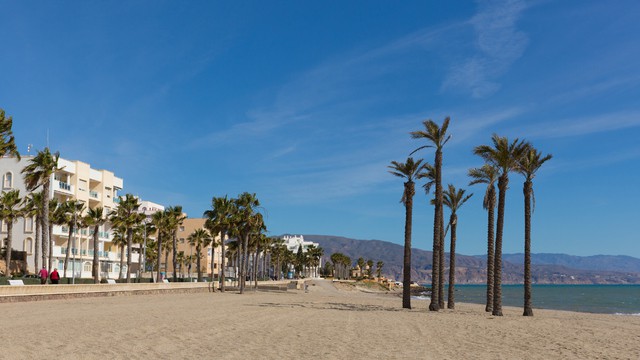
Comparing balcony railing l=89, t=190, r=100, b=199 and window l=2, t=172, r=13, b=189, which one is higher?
window l=2, t=172, r=13, b=189

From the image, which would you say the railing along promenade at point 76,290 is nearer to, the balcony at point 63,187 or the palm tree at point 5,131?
the palm tree at point 5,131

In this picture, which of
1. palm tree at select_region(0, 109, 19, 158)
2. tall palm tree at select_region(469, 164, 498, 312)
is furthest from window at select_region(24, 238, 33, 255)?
tall palm tree at select_region(469, 164, 498, 312)

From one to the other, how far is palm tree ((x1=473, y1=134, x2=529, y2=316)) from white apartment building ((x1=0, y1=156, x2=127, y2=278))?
141ft

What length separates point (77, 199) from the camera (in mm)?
73312

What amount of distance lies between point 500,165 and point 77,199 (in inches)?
2245

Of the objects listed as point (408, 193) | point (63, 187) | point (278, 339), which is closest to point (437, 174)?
point (408, 193)

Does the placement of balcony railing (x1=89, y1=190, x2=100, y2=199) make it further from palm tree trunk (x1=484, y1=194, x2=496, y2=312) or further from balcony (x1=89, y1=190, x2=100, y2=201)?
palm tree trunk (x1=484, y1=194, x2=496, y2=312)

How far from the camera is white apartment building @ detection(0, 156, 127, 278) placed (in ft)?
224

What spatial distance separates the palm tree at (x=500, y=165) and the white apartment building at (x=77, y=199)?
43020 millimetres

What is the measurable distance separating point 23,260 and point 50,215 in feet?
27.4

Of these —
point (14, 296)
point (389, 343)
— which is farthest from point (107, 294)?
point (389, 343)

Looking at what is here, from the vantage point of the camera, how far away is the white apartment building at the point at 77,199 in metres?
68.2

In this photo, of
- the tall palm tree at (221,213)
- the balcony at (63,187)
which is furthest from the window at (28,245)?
the tall palm tree at (221,213)

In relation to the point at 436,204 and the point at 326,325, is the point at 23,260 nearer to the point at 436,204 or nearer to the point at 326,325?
the point at 436,204
